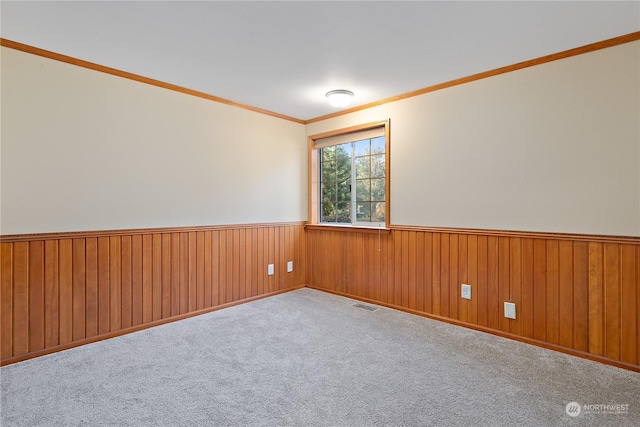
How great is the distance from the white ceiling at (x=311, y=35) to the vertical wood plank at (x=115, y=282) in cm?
154

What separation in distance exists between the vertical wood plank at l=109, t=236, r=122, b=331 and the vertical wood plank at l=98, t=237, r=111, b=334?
2cm

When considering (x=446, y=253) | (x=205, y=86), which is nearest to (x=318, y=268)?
(x=446, y=253)

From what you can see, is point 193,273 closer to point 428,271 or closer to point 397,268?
point 397,268

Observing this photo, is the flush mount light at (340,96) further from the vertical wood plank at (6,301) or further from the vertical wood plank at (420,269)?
the vertical wood plank at (6,301)

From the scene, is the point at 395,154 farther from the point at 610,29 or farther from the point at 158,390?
the point at 158,390

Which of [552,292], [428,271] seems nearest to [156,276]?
[428,271]

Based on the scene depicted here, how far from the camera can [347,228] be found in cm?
409

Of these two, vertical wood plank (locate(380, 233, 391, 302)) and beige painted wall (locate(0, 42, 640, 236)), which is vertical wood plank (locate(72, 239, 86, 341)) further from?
vertical wood plank (locate(380, 233, 391, 302))

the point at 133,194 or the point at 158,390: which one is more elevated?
the point at 133,194

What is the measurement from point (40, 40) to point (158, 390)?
2554 millimetres

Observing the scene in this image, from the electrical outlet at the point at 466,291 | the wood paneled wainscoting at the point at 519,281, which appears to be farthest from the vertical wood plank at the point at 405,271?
the electrical outlet at the point at 466,291

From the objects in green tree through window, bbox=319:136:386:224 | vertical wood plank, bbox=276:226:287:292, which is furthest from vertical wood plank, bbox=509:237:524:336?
vertical wood plank, bbox=276:226:287:292

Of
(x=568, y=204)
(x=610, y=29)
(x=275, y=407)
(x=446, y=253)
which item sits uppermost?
(x=610, y=29)

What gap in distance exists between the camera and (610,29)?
2213mm
